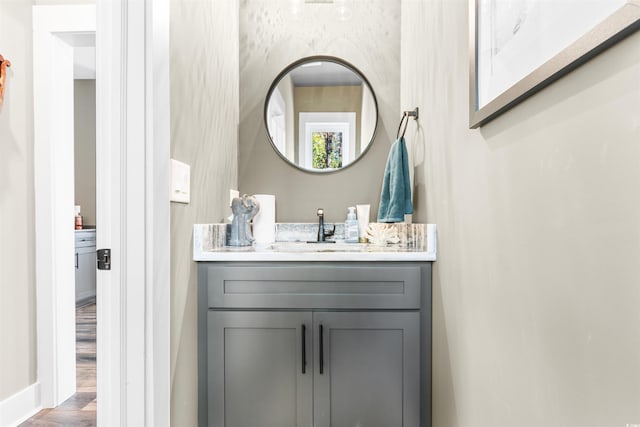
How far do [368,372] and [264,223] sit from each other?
34.7 inches

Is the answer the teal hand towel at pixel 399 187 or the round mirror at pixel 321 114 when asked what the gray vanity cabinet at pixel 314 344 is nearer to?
the teal hand towel at pixel 399 187

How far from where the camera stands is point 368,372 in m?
1.40

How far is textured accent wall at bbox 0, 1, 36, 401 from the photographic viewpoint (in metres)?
1.78

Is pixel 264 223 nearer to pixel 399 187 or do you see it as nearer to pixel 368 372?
pixel 399 187

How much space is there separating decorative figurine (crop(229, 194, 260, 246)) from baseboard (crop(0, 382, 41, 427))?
132 centimetres

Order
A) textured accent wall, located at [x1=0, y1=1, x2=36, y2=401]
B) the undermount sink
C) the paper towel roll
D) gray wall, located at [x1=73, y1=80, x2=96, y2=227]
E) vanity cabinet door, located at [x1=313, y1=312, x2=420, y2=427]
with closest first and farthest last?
vanity cabinet door, located at [x1=313, y1=312, x2=420, y2=427], the undermount sink, textured accent wall, located at [x1=0, y1=1, x2=36, y2=401], the paper towel roll, gray wall, located at [x1=73, y1=80, x2=96, y2=227]

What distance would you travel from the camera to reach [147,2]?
41.2 inches

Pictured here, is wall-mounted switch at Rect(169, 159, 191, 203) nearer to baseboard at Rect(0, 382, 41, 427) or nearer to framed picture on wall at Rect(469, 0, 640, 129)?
framed picture on wall at Rect(469, 0, 640, 129)

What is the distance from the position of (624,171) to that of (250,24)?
6.79 feet

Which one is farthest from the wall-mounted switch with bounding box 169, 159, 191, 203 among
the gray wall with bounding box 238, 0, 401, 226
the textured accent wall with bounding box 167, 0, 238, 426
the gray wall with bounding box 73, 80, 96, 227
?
the gray wall with bounding box 73, 80, 96, 227

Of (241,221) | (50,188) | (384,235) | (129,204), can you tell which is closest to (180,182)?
(129,204)

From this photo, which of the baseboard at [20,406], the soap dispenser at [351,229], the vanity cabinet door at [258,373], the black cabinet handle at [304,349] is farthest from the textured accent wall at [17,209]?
the soap dispenser at [351,229]

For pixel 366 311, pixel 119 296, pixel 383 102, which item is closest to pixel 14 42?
pixel 119 296

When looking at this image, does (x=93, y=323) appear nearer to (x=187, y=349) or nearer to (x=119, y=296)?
(x=187, y=349)
